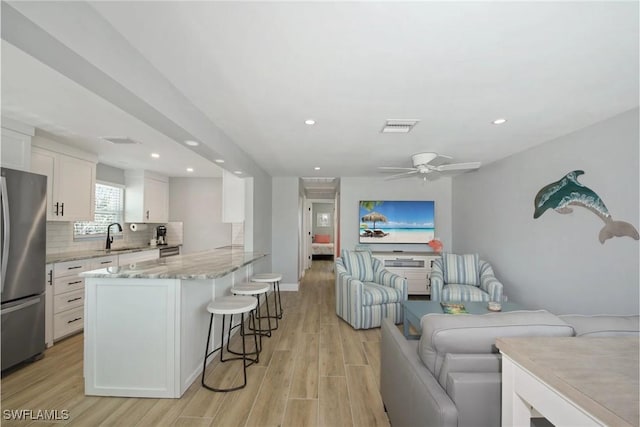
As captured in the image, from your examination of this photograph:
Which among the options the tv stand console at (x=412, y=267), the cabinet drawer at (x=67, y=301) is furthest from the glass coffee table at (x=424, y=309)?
the cabinet drawer at (x=67, y=301)

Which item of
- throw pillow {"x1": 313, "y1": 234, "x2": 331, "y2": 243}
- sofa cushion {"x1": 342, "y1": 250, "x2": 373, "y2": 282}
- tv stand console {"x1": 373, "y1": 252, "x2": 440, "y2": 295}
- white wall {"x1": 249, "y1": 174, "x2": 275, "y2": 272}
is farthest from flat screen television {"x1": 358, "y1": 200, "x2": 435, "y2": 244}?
throw pillow {"x1": 313, "y1": 234, "x2": 331, "y2": 243}

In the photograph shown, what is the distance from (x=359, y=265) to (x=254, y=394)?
8.09 ft

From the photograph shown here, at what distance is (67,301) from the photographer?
3.30 meters

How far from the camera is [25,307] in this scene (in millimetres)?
2621

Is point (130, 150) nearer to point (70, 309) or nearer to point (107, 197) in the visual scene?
point (107, 197)

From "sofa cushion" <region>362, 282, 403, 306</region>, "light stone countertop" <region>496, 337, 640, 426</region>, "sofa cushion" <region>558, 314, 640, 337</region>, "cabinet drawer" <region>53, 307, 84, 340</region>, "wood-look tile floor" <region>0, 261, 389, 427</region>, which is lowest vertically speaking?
"wood-look tile floor" <region>0, 261, 389, 427</region>

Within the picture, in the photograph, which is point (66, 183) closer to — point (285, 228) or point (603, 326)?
point (285, 228)

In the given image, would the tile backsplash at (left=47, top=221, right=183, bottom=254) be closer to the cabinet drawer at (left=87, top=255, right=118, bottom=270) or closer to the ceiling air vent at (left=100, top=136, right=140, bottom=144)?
the cabinet drawer at (left=87, top=255, right=118, bottom=270)

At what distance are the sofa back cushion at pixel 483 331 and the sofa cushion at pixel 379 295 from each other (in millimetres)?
2302

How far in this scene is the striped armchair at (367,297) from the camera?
3.66 metres

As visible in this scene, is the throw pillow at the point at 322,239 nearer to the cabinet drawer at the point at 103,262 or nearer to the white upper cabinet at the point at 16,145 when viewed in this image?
the cabinet drawer at the point at 103,262

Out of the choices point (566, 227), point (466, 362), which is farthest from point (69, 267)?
point (566, 227)

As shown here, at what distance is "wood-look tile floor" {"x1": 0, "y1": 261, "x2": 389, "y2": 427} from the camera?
1.99 meters

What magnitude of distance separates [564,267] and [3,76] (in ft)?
17.0
